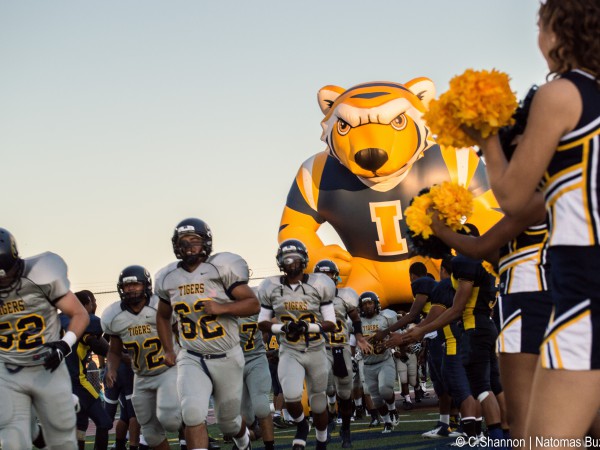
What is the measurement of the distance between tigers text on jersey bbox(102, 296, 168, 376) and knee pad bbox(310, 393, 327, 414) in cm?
173

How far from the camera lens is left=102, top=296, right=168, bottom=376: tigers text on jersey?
873 cm

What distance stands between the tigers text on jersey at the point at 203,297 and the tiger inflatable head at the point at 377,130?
7.23 metres

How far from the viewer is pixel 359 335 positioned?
10680 millimetres

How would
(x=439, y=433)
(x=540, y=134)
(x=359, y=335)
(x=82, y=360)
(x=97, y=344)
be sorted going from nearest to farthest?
(x=540, y=134) → (x=97, y=344) → (x=82, y=360) → (x=359, y=335) → (x=439, y=433)

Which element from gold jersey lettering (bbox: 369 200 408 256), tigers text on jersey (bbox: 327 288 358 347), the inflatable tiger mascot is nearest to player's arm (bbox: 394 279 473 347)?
tigers text on jersey (bbox: 327 288 358 347)

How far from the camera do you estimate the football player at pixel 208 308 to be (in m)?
7.59

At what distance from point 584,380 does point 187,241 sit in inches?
213

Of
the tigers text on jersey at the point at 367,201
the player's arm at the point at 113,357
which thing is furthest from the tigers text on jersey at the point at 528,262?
the tigers text on jersey at the point at 367,201

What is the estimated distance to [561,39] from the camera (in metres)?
2.88

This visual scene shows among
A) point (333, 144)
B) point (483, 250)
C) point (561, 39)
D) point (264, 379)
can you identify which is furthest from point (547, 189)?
point (333, 144)

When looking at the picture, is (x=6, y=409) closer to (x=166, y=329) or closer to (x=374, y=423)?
(x=166, y=329)

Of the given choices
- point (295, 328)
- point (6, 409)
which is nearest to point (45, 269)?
point (6, 409)

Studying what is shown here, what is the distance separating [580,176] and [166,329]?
227 inches

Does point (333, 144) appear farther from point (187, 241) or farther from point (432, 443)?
point (187, 241)
